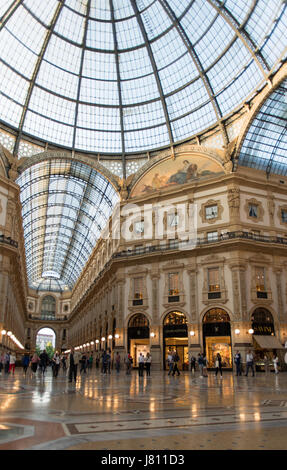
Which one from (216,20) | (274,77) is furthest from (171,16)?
(274,77)

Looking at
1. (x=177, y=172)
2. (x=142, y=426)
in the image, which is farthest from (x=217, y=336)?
(x=142, y=426)

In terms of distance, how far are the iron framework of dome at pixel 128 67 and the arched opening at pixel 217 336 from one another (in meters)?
19.1

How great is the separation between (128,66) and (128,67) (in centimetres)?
12

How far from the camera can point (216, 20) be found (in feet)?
124

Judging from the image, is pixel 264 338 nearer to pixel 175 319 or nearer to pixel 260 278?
pixel 260 278

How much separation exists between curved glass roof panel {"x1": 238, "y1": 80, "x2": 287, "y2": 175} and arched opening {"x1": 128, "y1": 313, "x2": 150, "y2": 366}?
20.2 metres

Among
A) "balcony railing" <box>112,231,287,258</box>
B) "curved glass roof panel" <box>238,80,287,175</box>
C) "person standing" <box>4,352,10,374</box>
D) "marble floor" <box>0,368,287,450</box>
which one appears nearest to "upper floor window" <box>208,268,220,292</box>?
"balcony railing" <box>112,231,287,258</box>

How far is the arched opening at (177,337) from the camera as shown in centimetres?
3866

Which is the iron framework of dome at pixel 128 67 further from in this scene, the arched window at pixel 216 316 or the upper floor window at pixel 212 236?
the arched window at pixel 216 316

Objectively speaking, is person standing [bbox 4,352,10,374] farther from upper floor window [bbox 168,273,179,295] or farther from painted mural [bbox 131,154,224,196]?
painted mural [bbox 131,154,224,196]

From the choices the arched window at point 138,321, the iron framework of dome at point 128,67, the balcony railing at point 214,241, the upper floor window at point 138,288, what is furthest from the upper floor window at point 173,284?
the iron framework of dome at point 128,67

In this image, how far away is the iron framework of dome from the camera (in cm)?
3741

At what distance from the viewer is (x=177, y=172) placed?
146ft
